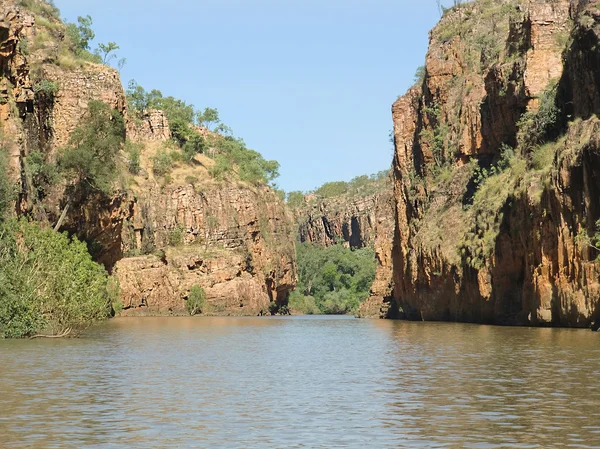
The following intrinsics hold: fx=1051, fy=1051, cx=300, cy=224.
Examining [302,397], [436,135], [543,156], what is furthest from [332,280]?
[302,397]

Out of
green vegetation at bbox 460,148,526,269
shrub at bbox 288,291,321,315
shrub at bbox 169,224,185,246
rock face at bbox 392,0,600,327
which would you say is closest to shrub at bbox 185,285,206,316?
shrub at bbox 169,224,185,246

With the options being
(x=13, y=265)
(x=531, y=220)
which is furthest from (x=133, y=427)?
(x=531, y=220)

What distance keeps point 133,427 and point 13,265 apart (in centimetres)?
2496

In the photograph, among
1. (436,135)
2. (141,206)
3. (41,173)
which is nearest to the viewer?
(41,173)

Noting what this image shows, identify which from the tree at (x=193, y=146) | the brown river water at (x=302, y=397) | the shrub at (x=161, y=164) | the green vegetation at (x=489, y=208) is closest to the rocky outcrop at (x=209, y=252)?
the shrub at (x=161, y=164)

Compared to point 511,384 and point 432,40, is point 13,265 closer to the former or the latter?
point 511,384

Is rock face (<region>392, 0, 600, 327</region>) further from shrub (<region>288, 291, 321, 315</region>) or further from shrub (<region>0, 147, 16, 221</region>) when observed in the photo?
shrub (<region>288, 291, 321, 315</region>)

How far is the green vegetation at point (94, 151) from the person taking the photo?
227 feet

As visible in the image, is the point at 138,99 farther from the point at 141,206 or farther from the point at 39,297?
the point at 39,297

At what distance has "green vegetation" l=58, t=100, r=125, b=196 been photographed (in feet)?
227

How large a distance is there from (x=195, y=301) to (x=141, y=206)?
51.8 feet

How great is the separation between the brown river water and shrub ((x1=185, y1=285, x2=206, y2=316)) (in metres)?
80.9

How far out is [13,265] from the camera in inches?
1628

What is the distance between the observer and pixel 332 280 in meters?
184
